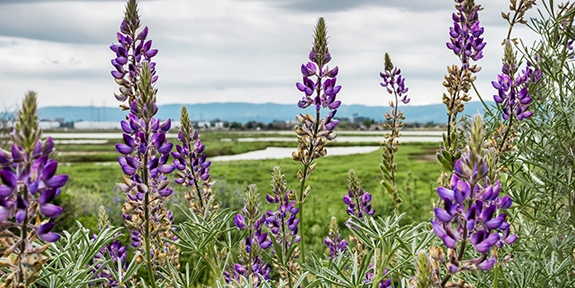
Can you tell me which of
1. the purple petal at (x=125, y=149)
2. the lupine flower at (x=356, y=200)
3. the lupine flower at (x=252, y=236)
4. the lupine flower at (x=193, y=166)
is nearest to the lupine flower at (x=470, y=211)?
the purple petal at (x=125, y=149)

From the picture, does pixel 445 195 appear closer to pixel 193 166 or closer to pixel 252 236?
pixel 252 236

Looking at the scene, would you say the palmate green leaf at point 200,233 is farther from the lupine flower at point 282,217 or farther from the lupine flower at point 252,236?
the lupine flower at point 282,217

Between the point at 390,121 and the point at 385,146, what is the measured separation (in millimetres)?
668

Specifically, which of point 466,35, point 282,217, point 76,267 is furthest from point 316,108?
point 466,35

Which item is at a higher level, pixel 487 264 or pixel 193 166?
pixel 193 166

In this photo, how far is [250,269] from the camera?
114 inches

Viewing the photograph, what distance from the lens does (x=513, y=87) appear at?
3.41 meters

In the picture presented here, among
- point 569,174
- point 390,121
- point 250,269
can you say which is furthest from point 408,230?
point 390,121

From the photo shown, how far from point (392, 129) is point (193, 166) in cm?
222

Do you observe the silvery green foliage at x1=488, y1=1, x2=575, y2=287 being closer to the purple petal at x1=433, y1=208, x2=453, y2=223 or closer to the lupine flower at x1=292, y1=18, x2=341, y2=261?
the lupine flower at x1=292, y1=18, x2=341, y2=261

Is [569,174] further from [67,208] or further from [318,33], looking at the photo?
[67,208]

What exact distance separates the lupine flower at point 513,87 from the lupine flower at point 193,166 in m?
1.90

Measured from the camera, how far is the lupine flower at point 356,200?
383cm

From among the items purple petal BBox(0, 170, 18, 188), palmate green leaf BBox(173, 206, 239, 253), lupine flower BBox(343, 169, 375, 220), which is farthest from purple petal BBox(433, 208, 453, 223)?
lupine flower BBox(343, 169, 375, 220)
